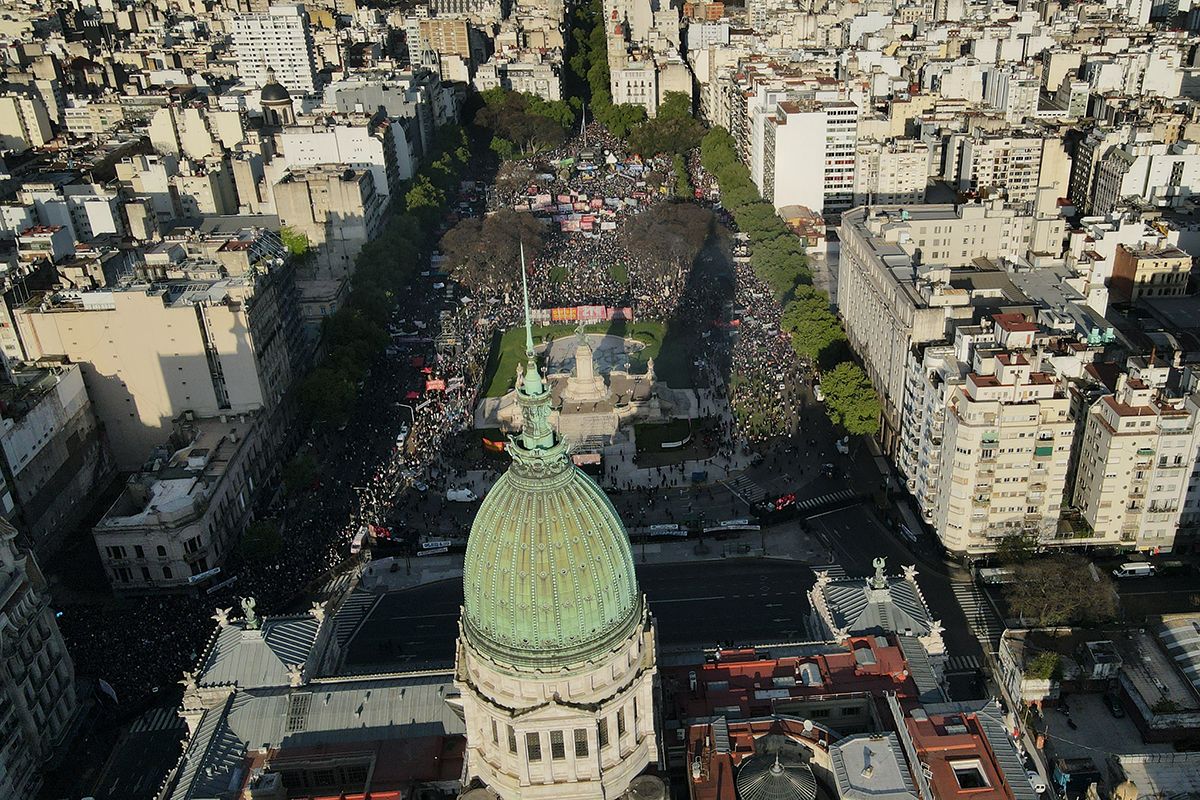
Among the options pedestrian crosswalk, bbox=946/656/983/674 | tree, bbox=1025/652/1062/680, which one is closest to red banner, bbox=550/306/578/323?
pedestrian crosswalk, bbox=946/656/983/674

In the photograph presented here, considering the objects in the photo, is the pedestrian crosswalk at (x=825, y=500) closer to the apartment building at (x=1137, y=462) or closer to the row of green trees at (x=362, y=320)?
the apartment building at (x=1137, y=462)

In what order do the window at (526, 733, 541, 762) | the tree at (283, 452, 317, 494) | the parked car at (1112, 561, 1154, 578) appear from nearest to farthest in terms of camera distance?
the window at (526, 733, 541, 762) → the parked car at (1112, 561, 1154, 578) → the tree at (283, 452, 317, 494)

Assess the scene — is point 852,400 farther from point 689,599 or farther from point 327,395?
point 327,395

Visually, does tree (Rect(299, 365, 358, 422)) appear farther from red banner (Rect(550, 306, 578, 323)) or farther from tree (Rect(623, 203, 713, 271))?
tree (Rect(623, 203, 713, 271))

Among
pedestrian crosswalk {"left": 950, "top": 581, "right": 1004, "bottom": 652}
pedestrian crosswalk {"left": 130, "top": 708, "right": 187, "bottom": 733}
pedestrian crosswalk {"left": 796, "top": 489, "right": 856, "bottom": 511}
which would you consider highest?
pedestrian crosswalk {"left": 796, "top": 489, "right": 856, "bottom": 511}

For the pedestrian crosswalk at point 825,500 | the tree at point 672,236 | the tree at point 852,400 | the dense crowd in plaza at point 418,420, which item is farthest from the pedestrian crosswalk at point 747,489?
the tree at point 672,236

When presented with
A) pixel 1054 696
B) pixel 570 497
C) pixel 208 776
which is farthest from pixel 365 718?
pixel 1054 696

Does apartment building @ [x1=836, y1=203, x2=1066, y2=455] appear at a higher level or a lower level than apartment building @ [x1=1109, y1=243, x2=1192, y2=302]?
higher

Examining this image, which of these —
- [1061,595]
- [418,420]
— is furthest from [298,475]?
[1061,595]
